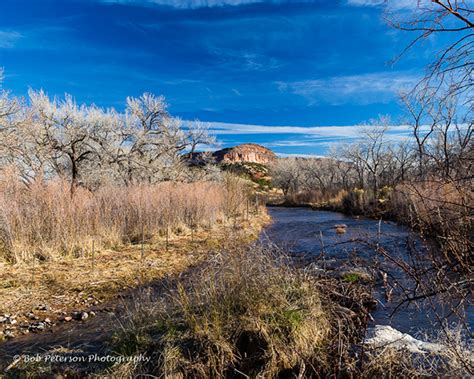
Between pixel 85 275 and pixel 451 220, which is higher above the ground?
pixel 451 220

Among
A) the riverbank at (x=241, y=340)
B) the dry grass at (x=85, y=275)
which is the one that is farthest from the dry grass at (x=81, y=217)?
the riverbank at (x=241, y=340)

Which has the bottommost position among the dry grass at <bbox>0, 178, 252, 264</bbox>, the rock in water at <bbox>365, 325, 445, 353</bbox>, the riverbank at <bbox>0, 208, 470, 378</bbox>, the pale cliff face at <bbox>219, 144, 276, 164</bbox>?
the rock in water at <bbox>365, 325, 445, 353</bbox>

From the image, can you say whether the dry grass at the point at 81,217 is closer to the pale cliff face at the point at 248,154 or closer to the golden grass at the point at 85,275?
the golden grass at the point at 85,275

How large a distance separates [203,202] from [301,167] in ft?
161

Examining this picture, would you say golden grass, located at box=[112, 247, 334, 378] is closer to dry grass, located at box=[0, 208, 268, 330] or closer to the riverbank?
the riverbank

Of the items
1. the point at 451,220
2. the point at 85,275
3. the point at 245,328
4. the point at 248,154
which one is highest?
the point at 248,154

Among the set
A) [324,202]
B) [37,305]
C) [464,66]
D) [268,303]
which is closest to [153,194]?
[37,305]

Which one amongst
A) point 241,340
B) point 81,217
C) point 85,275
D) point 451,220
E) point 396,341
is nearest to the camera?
point 451,220

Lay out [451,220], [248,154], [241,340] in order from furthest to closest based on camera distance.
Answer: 1. [248,154]
2. [241,340]
3. [451,220]

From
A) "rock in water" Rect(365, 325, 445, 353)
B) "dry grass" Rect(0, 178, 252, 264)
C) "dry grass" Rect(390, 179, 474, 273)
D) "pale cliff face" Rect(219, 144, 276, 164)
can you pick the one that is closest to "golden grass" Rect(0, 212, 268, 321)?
"dry grass" Rect(0, 178, 252, 264)

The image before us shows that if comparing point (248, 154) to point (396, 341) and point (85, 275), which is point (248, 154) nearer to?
point (85, 275)

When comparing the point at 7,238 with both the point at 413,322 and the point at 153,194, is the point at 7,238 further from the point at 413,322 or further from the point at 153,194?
the point at 413,322

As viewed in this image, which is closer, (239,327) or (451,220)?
(451,220)

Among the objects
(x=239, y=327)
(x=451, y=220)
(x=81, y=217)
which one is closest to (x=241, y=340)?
(x=239, y=327)
